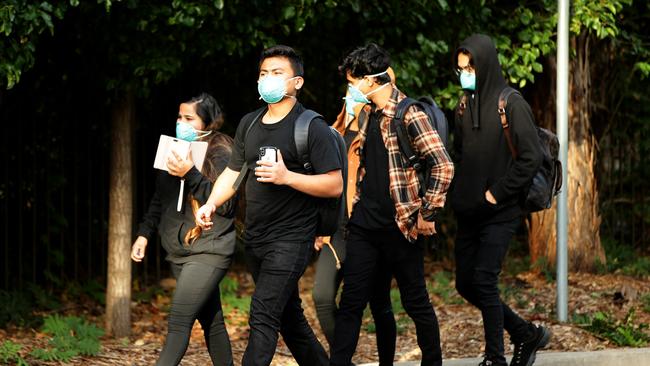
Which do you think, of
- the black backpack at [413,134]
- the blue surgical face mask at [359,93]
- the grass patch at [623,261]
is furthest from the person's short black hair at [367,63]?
the grass patch at [623,261]

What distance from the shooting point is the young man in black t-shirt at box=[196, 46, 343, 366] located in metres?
5.64

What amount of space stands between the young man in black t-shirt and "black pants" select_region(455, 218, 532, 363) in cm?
136

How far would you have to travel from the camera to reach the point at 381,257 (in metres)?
6.38

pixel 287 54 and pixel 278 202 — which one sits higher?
pixel 287 54

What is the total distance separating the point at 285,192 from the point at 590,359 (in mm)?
2889

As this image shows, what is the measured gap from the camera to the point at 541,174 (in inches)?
268

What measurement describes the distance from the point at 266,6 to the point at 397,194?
2720 millimetres

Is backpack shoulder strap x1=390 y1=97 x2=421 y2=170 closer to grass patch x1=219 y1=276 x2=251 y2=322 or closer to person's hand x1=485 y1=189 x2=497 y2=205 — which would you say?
person's hand x1=485 y1=189 x2=497 y2=205

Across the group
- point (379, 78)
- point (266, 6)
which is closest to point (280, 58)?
point (379, 78)

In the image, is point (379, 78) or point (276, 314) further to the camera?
point (379, 78)

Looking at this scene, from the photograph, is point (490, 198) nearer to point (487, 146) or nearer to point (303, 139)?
point (487, 146)

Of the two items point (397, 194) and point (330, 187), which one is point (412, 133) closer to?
point (397, 194)

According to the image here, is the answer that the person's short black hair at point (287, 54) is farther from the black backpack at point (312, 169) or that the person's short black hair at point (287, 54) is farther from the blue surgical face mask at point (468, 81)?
the blue surgical face mask at point (468, 81)

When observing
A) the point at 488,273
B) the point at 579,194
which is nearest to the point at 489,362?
the point at 488,273
